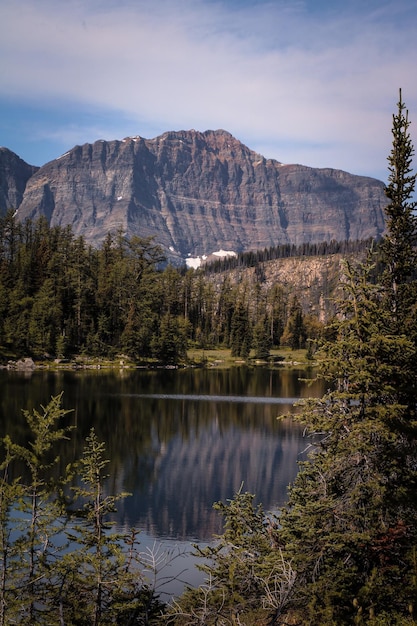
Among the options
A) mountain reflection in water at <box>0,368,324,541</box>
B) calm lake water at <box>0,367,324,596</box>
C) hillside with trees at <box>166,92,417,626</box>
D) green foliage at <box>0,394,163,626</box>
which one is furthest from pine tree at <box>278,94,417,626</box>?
calm lake water at <box>0,367,324,596</box>

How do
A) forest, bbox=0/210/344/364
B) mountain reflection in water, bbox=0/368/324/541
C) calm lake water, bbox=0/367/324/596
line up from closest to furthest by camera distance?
1. calm lake water, bbox=0/367/324/596
2. mountain reflection in water, bbox=0/368/324/541
3. forest, bbox=0/210/344/364

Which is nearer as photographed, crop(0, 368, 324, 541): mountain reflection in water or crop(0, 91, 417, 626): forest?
crop(0, 91, 417, 626): forest

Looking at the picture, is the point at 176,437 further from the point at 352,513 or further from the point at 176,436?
the point at 352,513

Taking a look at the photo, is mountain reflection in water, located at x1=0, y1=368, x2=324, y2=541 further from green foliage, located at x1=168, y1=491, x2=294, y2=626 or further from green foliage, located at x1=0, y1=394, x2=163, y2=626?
green foliage, located at x1=0, y1=394, x2=163, y2=626

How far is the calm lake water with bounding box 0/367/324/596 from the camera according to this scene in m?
39.2

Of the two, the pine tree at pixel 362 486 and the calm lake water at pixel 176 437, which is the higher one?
the pine tree at pixel 362 486

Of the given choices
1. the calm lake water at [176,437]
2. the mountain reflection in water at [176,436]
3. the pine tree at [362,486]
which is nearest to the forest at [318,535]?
the pine tree at [362,486]

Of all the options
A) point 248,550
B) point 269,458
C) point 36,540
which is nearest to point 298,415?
point 248,550

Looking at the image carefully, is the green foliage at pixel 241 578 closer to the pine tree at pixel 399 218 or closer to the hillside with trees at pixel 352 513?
the hillside with trees at pixel 352 513

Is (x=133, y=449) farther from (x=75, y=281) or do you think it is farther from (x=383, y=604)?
(x=75, y=281)

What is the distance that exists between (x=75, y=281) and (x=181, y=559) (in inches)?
4657

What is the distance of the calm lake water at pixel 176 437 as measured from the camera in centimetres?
3925

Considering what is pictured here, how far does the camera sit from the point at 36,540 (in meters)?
16.4

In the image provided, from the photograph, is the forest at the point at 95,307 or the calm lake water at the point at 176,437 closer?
the calm lake water at the point at 176,437
